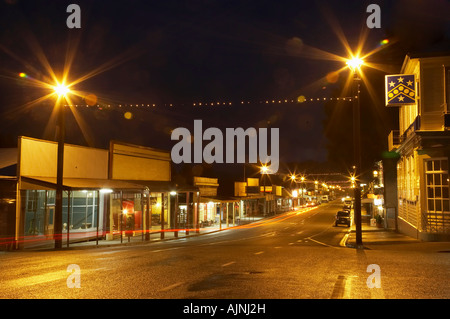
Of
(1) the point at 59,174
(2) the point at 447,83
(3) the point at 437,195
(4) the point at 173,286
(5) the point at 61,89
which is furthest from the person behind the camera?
(1) the point at 59,174

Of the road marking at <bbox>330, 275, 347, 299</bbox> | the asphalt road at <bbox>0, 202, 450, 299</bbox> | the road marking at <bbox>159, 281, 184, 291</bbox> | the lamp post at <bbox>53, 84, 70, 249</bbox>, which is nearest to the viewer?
the road marking at <bbox>330, 275, 347, 299</bbox>

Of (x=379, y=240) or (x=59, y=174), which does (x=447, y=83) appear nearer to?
(x=379, y=240)

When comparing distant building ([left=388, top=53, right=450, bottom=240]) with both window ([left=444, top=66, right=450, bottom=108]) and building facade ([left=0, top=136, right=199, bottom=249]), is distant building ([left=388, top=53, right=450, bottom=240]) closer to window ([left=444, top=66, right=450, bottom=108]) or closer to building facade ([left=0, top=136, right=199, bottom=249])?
window ([left=444, top=66, right=450, bottom=108])

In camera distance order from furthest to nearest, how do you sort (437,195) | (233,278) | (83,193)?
(83,193) < (437,195) < (233,278)

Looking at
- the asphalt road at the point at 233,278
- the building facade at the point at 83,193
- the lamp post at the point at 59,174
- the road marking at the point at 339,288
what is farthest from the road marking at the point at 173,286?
the lamp post at the point at 59,174

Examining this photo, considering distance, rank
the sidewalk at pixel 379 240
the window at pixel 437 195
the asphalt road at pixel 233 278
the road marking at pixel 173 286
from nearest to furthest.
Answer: the asphalt road at pixel 233 278 → the road marking at pixel 173 286 → the window at pixel 437 195 → the sidewalk at pixel 379 240

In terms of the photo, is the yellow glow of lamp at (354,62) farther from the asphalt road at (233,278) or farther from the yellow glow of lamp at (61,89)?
the yellow glow of lamp at (61,89)

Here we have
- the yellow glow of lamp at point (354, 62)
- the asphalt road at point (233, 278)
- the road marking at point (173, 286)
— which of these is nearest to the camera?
the asphalt road at point (233, 278)

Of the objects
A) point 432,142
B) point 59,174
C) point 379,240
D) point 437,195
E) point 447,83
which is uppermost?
point 447,83

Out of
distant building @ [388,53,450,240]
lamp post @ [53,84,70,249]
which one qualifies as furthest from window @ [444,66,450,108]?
lamp post @ [53,84,70,249]

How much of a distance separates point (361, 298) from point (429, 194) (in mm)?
16226

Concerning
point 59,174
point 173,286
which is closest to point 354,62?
point 173,286

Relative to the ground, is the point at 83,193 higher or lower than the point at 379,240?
higher

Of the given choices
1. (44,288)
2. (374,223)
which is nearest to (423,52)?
(44,288)
